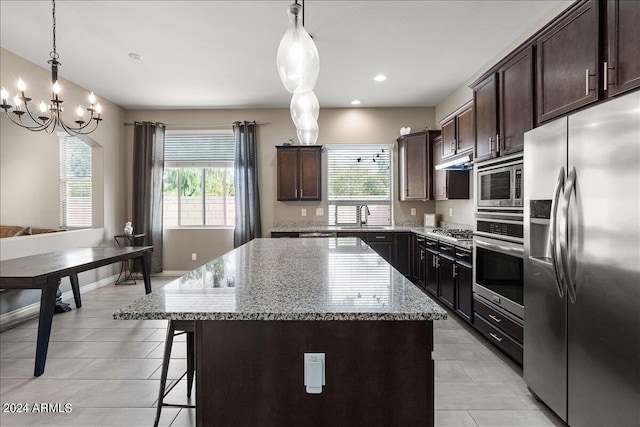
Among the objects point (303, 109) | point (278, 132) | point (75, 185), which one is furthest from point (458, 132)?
point (75, 185)

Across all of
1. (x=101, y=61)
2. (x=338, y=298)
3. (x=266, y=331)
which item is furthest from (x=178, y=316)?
(x=101, y=61)

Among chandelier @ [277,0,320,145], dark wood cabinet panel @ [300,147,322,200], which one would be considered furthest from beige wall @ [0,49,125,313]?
chandelier @ [277,0,320,145]

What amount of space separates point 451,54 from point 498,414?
356cm

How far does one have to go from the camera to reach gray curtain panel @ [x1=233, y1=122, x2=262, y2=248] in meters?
5.80

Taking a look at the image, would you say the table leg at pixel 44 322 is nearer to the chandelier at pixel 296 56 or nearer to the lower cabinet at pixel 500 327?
the chandelier at pixel 296 56

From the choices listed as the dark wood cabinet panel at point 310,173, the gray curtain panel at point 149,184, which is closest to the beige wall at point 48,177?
the gray curtain panel at point 149,184

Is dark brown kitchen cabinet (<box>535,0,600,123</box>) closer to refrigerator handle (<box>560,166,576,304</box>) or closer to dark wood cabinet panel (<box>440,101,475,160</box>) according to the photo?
refrigerator handle (<box>560,166,576,304</box>)

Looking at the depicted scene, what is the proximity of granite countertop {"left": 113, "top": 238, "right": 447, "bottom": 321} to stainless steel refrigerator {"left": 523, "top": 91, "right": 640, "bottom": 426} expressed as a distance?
0.87 meters

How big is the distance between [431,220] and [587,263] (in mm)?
4056

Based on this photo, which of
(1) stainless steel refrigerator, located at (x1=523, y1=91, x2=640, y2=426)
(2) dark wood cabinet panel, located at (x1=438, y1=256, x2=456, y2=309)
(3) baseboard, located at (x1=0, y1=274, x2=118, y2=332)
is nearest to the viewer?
(1) stainless steel refrigerator, located at (x1=523, y1=91, x2=640, y2=426)

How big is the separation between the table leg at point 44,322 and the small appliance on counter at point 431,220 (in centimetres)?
490

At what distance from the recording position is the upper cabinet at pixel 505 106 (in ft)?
7.82

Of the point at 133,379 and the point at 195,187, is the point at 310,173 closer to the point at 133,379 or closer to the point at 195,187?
the point at 195,187

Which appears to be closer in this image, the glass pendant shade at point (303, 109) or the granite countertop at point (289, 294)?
the granite countertop at point (289, 294)
